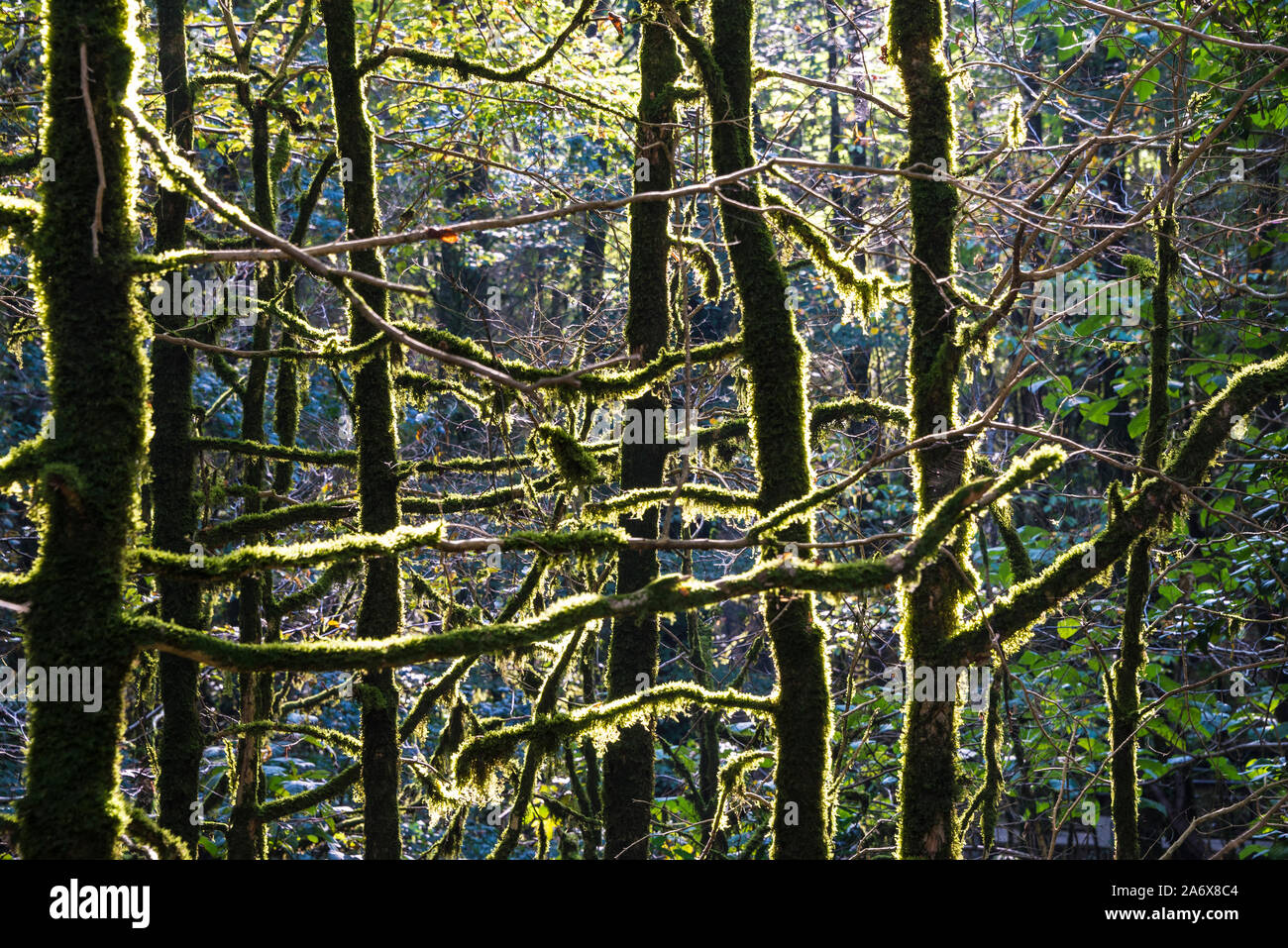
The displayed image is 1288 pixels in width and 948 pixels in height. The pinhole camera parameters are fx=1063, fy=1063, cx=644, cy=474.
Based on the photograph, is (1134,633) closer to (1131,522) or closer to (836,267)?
(1131,522)

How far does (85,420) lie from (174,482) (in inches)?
164

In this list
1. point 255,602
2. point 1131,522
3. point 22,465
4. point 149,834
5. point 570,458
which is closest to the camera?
point 22,465

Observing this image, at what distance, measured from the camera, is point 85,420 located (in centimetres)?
324

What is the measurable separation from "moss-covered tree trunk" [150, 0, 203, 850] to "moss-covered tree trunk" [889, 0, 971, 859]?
4659mm

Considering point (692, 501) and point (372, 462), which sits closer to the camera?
point (692, 501)

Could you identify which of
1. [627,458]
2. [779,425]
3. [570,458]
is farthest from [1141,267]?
[570,458]

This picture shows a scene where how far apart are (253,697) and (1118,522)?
5.77m

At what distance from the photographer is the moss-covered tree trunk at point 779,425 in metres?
4.73

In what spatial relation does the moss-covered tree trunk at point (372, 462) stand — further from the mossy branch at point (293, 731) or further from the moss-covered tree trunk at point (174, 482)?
the moss-covered tree trunk at point (174, 482)

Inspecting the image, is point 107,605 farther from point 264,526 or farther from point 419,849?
point 419,849

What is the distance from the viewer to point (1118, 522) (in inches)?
194

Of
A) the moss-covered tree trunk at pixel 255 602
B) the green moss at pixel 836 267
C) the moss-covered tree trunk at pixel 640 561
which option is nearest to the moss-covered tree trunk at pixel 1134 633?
the green moss at pixel 836 267

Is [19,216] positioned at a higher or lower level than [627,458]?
higher

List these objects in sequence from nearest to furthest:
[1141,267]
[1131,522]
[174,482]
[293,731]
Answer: [1131,522], [1141,267], [293,731], [174,482]
